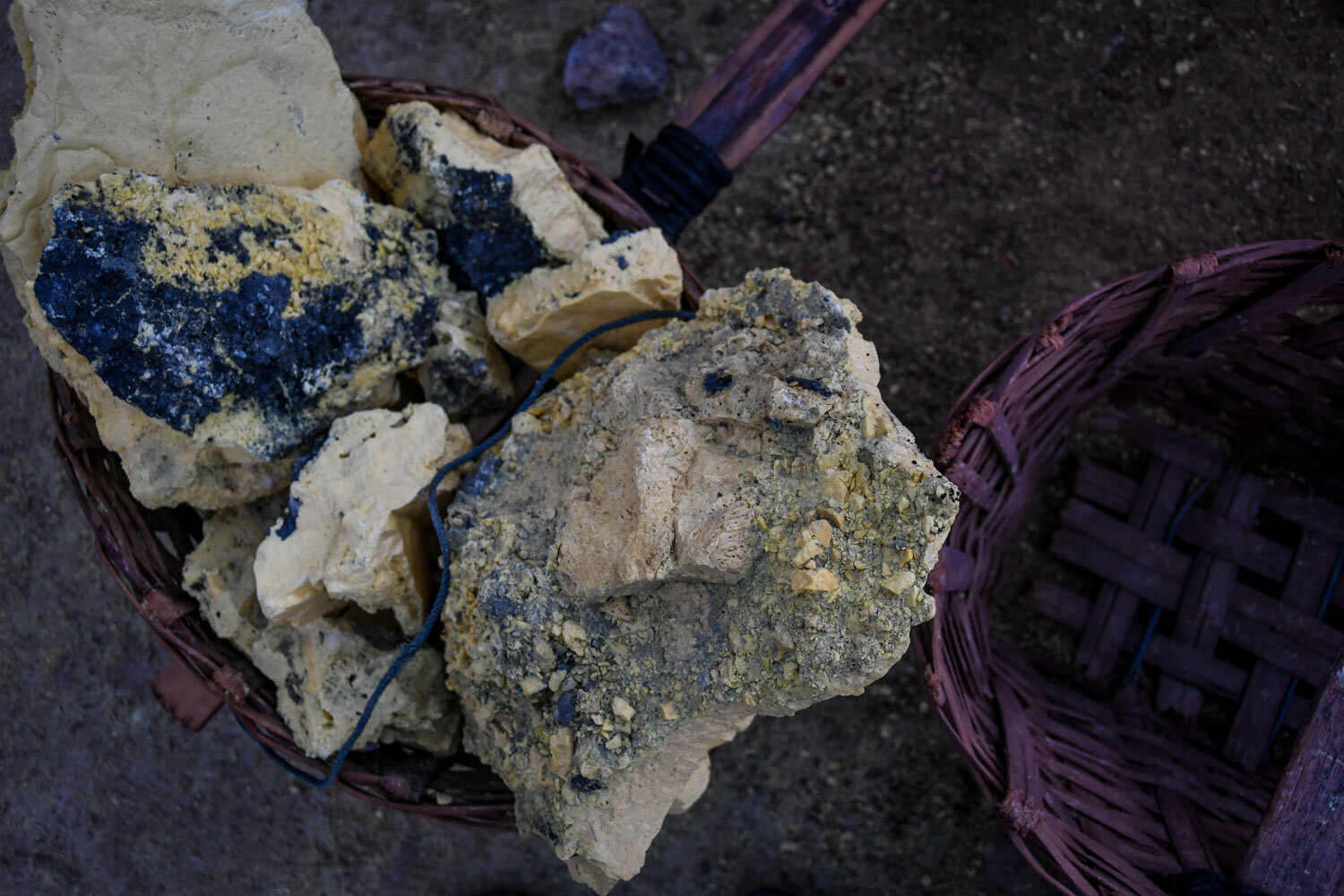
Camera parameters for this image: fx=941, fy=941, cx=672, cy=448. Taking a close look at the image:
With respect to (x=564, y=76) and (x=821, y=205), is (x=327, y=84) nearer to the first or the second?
(x=564, y=76)

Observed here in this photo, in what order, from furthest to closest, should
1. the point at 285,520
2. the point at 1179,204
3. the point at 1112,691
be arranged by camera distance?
1. the point at 1179,204
2. the point at 1112,691
3. the point at 285,520

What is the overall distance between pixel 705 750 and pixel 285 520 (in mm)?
A: 639

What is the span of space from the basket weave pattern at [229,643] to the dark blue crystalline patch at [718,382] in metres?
0.34

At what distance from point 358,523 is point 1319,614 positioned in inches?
69.5

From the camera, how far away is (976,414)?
1.27m

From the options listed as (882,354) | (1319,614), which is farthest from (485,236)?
(1319,614)

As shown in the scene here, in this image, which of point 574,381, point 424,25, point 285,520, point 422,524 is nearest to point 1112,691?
point 574,381

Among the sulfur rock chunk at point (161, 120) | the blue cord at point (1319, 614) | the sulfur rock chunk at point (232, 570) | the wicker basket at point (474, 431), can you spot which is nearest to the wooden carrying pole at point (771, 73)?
the wicker basket at point (474, 431)

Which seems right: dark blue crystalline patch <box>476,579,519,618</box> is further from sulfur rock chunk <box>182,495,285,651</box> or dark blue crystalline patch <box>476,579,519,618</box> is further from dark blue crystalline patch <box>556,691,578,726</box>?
sulfur rock chunk <box>182,495,285,651</box>

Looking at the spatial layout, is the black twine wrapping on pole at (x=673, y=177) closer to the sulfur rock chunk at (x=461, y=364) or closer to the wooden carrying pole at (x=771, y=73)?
the wooden carrying pole at (x=771, y=73)

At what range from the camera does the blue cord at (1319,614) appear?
1789 mm

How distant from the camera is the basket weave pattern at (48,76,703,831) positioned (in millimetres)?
1372

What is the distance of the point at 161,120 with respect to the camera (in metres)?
1.24

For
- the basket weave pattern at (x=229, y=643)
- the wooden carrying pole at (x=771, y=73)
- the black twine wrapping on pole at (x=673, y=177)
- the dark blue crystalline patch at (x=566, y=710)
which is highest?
the wooden carrying pole at (x=771, y=73)
